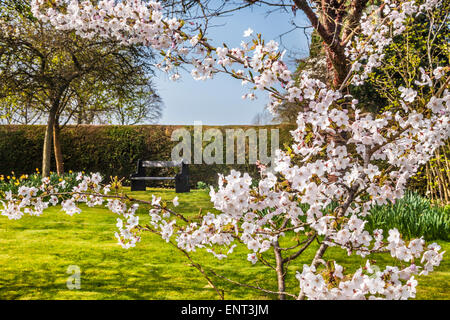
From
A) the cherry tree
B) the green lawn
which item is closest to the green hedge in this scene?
the green lawn

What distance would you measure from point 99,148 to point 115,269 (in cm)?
964

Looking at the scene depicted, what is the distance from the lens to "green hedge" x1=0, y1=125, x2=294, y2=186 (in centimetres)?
1271

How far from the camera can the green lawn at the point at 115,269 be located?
3.41m

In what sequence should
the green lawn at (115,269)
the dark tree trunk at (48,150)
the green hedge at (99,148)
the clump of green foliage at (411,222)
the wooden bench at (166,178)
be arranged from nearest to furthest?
the green lawn at (115,269), the clump of green foliage at (411,222), the dark tree trunk at (48,150), the wooden bench at (166,178), the green hedge at (99,148)

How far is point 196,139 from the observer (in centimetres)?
1220

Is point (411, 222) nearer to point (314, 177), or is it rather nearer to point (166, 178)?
point (314, 177)

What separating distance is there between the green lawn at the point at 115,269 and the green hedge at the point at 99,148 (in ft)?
22.6

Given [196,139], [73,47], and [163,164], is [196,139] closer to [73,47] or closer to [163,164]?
[163,164]

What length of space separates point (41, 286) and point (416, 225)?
16.7 ft

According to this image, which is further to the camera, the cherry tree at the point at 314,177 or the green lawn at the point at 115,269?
the green lawn at the point at 115,269

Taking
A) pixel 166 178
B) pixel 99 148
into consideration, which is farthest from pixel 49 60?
pixel 166 178

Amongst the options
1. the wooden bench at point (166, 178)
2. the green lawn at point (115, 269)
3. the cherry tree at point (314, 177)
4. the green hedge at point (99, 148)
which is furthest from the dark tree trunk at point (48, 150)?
the cherry tree at point (314, 177)

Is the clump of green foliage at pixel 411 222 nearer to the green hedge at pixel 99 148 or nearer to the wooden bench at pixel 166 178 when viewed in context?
the wooden bench at pixel 166 178
